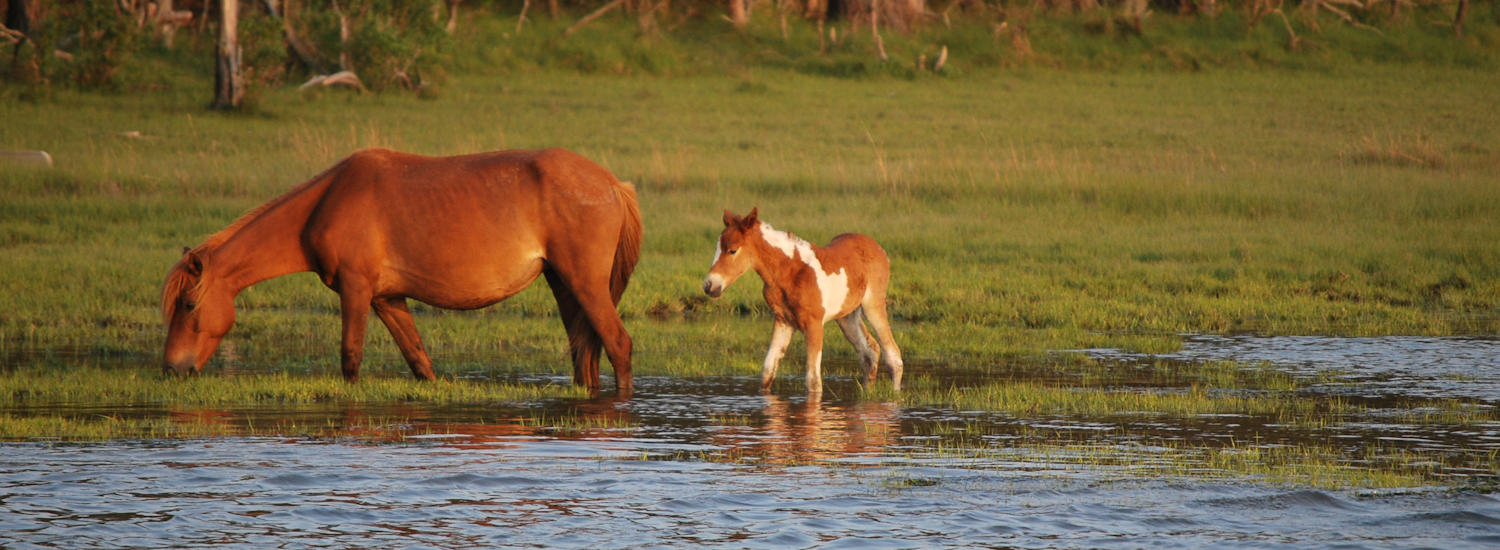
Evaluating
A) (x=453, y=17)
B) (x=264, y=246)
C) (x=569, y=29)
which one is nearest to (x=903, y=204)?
(x=264, y=246)

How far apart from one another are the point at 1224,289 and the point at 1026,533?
9.22 meters

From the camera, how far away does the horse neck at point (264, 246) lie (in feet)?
33.4

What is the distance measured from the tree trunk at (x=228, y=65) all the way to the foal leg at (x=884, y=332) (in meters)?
20.2

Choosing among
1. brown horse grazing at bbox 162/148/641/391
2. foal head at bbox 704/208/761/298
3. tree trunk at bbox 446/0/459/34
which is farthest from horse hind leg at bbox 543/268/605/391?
tree trunk at bbox 446/0/459/34

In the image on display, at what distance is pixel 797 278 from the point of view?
991cm

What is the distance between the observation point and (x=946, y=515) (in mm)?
6691

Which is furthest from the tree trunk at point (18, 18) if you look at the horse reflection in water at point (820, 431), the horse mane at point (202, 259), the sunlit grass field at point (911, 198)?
the horse reflection in water at point (820, 431)

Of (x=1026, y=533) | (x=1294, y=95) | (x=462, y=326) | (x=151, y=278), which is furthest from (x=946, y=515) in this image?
(x=1294, y=95)

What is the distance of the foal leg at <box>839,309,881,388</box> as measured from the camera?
10602 millimetres

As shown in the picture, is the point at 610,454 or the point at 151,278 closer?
the point at 610,454

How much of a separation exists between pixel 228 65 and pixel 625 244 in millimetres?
19507

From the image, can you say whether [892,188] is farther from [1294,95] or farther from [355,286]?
[1294,95]

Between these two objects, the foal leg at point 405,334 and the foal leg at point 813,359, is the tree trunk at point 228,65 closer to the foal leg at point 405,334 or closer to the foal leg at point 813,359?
the foal leg at point 405,334

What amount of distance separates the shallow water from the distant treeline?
69.6ft
